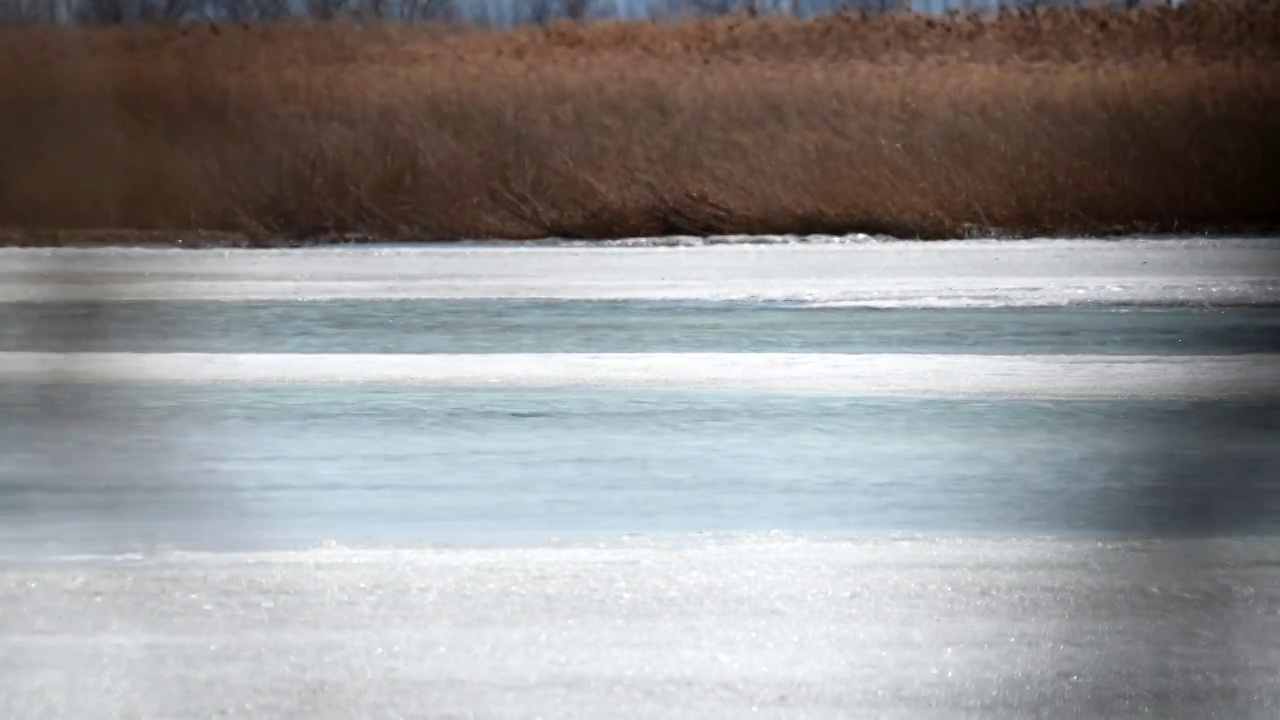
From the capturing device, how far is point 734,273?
4.42 meters

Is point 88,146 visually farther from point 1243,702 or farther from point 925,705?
point 1243,702

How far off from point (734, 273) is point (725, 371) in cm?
137

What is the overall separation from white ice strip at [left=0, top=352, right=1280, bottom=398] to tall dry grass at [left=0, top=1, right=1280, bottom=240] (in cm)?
133

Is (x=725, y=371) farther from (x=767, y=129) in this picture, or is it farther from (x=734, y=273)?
(x=767, y=129)

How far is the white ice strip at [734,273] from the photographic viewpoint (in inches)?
156

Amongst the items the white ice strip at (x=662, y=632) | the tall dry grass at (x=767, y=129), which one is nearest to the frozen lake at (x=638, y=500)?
the white ice strip at (x=662, y=632)

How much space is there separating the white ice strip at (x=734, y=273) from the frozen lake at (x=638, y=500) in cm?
4

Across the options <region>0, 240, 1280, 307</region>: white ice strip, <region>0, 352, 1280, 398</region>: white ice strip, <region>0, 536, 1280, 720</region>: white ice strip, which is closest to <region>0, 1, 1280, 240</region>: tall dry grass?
<region>0, 240, 1280, 307</region>: white ice strip

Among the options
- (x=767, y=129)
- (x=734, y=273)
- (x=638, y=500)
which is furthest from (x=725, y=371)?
(x=767, y=129)

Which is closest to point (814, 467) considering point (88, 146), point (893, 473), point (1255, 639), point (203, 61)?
point (893, 473)

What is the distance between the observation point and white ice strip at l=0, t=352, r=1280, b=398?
2916 mm

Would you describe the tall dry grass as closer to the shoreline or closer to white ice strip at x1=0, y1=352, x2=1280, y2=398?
the shoreline

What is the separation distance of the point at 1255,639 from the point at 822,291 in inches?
97.7

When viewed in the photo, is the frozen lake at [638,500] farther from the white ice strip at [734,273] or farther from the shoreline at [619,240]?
the shoreline at [619,240]
